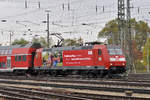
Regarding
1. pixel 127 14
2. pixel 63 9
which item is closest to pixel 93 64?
pixel 63 9

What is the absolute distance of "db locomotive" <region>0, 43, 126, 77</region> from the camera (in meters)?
28.1

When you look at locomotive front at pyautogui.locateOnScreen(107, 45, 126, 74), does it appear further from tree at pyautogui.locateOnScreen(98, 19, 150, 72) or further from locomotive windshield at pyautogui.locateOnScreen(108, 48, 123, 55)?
tree at pyautogui.locateOnScreen(98, 19, 150, 72)

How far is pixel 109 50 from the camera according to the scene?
2819cm

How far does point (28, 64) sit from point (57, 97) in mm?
20807

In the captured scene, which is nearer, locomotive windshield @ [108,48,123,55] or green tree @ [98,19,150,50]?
locomotive windshield @ [108,48,123,55]

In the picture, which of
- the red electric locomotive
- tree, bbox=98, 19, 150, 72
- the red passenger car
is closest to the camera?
the red electric locomotive

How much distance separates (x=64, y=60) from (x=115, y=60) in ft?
20.1

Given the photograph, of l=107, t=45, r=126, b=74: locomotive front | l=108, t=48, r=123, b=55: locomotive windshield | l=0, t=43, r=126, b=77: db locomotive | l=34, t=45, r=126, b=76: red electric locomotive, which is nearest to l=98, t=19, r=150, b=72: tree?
l=0, t=43, r=126, b=77: db locomotive

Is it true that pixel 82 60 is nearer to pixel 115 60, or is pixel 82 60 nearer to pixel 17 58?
pixel 115 60

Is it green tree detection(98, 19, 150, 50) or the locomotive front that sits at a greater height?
green tree detection(98, 19, 150, 50)

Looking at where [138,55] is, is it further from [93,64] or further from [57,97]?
[57,97]

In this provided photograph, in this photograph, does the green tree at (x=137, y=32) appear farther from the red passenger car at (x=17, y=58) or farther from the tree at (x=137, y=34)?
the red passenger car at (x=17, y=58)

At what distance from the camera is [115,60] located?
2805 centimetres

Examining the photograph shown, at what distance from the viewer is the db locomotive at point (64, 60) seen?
2806 cm
